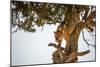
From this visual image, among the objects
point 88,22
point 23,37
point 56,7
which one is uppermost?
point 56,7

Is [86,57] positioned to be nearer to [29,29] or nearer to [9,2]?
[29,29]

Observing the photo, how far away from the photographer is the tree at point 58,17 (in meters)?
2.28

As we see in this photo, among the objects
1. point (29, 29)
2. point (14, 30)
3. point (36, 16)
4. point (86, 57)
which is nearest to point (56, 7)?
point (36, 16)

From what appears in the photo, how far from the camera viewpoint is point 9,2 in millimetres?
2234

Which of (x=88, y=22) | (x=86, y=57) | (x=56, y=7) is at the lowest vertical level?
(x=86, y=57)

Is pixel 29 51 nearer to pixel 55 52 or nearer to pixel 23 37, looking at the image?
pixel 23 37

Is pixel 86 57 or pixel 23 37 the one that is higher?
pixel 23 37

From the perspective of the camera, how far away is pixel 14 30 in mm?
2248

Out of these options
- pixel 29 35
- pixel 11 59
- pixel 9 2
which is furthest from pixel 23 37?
pixel 9 2

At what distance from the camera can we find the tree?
2281 mm

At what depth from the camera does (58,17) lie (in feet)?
8.00

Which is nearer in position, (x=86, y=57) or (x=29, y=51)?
(x=29, y=51)

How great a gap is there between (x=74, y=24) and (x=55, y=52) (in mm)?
424

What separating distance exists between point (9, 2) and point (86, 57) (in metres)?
1.17
